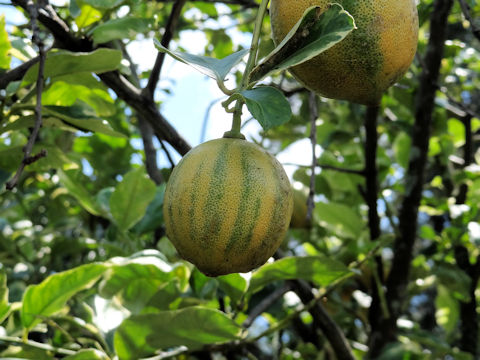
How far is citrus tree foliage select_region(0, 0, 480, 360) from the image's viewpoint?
3.17 ft

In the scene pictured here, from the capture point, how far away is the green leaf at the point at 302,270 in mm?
1061

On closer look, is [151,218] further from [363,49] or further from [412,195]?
[363,49]

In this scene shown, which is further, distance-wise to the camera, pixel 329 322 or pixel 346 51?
pixel 329 322

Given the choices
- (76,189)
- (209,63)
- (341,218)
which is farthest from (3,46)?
(341,218)

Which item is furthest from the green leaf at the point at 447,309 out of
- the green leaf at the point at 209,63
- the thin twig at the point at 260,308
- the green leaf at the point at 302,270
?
the green leaf at the point at 209,63

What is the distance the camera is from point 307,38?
0.62 m

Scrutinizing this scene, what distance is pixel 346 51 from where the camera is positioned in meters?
0.69

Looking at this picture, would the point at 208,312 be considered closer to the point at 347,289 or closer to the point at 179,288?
the point at 179,288

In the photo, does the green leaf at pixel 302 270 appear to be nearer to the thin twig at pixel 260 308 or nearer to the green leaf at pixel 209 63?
the thin twig at pixel 260 308

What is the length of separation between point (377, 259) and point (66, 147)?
127 centimetres

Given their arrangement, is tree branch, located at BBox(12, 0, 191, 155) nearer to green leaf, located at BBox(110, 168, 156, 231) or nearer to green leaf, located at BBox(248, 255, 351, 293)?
green leaf, located at BBox(110, 168, 156, 231)

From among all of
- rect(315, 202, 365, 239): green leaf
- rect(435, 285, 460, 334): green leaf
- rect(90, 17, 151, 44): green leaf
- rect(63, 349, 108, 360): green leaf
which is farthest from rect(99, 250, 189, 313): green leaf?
rect(435, 285, 460, 334): green leaf

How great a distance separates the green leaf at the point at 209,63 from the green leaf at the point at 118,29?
375 mm

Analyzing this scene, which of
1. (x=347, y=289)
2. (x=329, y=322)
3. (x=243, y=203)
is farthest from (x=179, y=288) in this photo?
(x=347, y=289)
